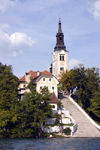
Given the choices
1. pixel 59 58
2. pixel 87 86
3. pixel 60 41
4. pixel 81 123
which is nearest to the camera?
pixel 81 123

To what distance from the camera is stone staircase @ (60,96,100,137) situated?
5759 centimetres

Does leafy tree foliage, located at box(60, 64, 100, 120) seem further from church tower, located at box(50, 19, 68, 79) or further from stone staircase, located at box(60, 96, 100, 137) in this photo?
church tower, located at box(50, 19, 68, 79)

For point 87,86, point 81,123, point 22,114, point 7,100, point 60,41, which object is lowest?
point 81,123

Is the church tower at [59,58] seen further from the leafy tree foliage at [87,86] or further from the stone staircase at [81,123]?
the stone staircase at [81,123]

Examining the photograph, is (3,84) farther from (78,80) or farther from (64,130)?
(78,80)

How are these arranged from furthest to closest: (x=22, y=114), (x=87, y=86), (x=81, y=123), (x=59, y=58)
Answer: (x=59, y=58), (x=87, y=86), (x=81, y=123), (x=22, y=114)

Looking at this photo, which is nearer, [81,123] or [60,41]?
[81,123]

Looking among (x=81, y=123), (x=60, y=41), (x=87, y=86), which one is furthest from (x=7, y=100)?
(x=60, y=41)

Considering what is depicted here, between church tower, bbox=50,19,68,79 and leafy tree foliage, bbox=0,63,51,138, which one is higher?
church tower, bbox=50,19,68,79

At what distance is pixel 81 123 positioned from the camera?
204 ft

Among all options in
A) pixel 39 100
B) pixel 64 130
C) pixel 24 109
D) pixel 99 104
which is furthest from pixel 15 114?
pixel 99 104

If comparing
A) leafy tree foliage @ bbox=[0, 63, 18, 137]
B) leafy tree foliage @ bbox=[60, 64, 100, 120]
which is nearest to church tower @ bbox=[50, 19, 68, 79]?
leafy tree foliage @ bbox=[60, 64, 100, 120]

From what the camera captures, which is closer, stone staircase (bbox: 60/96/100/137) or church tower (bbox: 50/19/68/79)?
stone staircase (bbox: 60/96/100/137)

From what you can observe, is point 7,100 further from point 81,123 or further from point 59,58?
point 59,58
